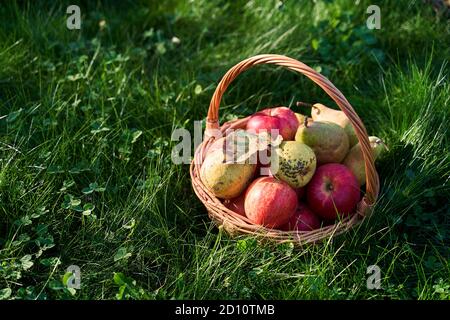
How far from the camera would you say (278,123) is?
2.80 m

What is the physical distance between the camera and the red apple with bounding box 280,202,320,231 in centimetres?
263

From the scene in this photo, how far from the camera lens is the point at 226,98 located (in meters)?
3.46

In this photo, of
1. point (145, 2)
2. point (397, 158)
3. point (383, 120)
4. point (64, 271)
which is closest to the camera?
point (64, 271)

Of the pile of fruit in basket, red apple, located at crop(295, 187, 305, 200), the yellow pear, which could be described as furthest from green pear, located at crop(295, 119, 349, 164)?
the yellow pear

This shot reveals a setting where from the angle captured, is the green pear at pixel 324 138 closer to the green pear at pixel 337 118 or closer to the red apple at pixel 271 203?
the green pear at pixel 337 118

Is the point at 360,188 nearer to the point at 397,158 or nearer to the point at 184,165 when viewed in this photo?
the point at 397,158

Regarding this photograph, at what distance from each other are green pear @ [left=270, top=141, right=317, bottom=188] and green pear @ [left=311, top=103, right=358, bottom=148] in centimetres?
30

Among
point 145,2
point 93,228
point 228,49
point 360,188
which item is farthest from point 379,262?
point 145,2

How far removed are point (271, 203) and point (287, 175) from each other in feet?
0.56

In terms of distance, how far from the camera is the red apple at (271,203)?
2.53 m

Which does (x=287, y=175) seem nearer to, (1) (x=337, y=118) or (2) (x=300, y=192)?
(2) (x=300, y=192)

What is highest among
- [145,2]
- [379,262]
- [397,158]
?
[145,2]

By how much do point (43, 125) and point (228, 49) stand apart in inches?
48.4

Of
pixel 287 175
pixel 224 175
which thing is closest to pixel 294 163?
pixel 287 175
